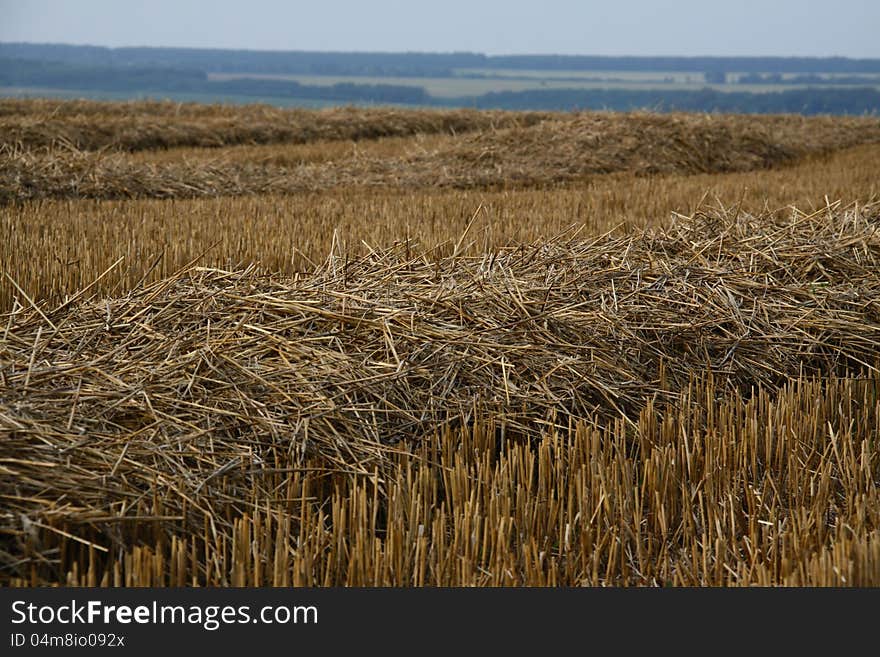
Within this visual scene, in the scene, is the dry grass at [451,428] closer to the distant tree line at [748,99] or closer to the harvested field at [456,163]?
the harvested field at [456,163]

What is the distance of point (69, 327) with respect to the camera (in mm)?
3910

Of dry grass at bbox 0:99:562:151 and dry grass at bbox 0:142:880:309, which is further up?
dry grass at bbox 0:99:562:151

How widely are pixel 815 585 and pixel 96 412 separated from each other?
2.13m

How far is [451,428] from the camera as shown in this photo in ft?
11.9

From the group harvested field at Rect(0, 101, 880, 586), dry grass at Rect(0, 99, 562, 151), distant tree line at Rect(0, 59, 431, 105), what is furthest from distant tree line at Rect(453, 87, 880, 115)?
harvested field at Rect(0, 101, 880, 586)

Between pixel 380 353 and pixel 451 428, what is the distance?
0.45 meters

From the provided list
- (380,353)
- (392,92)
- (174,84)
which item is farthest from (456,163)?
(174,84)

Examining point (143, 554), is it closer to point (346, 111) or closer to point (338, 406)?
point (338, 406)

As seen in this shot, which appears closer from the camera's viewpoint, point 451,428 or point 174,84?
point 451,428

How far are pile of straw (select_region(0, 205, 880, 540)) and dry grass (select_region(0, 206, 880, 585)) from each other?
13mm

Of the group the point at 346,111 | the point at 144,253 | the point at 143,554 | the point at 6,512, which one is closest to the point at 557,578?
the point at 143,554

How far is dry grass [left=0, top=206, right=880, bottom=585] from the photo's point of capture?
265 centimetres

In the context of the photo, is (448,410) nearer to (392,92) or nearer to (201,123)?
(201,123)

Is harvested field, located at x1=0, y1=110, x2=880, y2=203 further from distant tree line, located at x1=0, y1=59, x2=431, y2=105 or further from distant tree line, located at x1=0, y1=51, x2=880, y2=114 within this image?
distant tree line, located at x1=0, y1=59, x2=431, y2=105
